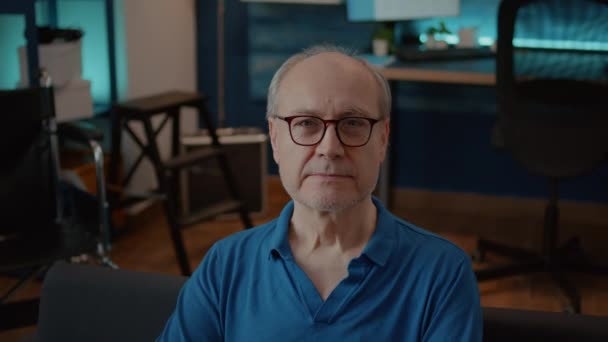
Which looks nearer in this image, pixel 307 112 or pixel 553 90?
pixel 307 112

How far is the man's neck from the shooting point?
61.5 inches

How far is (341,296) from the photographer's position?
1.50m

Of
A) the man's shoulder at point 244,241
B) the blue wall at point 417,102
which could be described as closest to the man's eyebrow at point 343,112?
the man's shoulder at point 244,241

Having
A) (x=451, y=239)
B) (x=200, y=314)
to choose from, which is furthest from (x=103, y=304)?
(x=451, y=239)

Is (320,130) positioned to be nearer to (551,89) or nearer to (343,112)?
(343,112)

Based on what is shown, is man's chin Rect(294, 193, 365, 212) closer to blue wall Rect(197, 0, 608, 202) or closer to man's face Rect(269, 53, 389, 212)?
man's face Rect(269, 53, 389, 212)

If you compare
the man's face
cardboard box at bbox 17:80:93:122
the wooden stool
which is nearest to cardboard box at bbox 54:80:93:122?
cardboard box at bbox 17:80:93:122

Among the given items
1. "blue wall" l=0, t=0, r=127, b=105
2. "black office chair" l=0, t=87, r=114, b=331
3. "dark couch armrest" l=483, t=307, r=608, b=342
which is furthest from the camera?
"blue wall" l=0, t=0, r=127, b=105

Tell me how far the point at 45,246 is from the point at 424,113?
2336mm

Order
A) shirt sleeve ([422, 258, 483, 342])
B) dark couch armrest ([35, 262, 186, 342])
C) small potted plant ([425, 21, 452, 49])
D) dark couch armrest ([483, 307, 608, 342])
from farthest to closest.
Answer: small potted plant ([425, 21, 452, 49])
dark couch armrest ([35, 262, 186, 342])
dark couch armrest ([483, 307, 608, 342])
shirt sleeve ([422, 258, 483, 342])

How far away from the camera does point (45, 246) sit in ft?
9.46

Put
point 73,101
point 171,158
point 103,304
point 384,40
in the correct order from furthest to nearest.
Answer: point 384,40, point 171,158, point 73,101, point 103,304

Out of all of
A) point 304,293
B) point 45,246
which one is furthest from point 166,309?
point 45,246

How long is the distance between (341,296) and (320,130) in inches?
11.5
